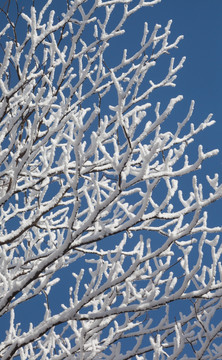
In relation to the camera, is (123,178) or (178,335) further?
(178,335)

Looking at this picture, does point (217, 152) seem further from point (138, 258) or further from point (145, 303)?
point (145, 303)

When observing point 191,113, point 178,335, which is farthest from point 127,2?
point 178,335

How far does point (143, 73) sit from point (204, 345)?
7.59 ft

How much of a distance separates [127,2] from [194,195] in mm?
2061

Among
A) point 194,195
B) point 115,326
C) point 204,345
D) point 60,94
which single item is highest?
point 60,94

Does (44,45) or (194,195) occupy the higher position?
(44,45)

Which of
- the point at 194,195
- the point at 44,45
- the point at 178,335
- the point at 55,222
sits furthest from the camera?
the point at 55,222

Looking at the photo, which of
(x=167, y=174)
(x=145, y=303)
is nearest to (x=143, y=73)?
(x=167, y=174)

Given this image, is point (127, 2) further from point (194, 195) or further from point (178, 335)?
point (178, 335)

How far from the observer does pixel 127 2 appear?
3.83 meters

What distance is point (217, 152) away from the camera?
254cm

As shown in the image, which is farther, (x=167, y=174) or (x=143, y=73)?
(x=143, y=73)

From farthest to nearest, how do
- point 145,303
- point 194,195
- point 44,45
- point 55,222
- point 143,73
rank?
point 55,222 < point 44,45 < point 143,73 < point 145,303 < point 194,195

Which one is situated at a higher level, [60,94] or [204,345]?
[60,94]
